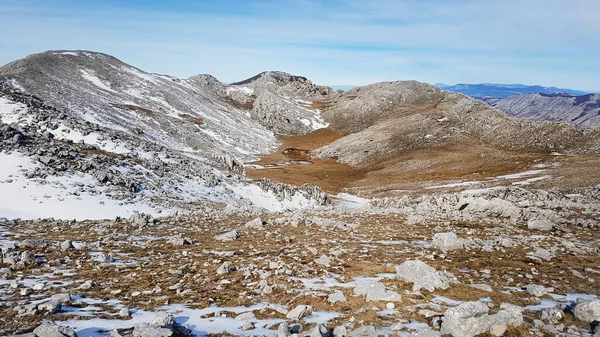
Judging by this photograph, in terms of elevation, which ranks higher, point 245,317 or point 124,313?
point 124,313

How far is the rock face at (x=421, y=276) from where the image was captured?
10.8 m

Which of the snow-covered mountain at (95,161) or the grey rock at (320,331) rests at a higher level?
the snow-covered mountain at (95,161)

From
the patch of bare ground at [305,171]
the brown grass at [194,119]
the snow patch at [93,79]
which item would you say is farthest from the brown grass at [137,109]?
the patch of bare ground at [305,171]

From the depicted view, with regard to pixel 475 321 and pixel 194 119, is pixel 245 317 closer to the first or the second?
pixel 475 321

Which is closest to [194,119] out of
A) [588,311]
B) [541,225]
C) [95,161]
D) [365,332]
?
[95,161]

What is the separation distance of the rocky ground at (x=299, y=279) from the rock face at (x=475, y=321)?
2cm

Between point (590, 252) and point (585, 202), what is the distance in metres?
15.0

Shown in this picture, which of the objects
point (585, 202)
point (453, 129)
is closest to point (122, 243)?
point (585, 202)

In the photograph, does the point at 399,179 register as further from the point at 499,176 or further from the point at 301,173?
the point at 301,173

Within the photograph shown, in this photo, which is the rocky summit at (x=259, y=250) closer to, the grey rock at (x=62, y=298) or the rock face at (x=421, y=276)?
the rock face at (x=421, y=276)

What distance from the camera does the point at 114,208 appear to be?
78.8 ft

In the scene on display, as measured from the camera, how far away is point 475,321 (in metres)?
8.03

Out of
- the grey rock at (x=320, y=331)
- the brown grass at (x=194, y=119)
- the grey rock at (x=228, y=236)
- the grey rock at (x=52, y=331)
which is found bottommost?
the grey rock at (x=228, y=236)

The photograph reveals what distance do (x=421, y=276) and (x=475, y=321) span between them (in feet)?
10.5
